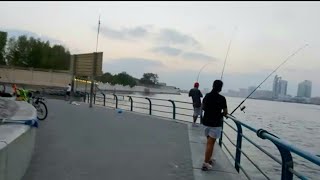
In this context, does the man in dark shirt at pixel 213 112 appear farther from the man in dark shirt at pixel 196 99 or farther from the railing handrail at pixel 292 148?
the man in dark shirt at pixel 196 99

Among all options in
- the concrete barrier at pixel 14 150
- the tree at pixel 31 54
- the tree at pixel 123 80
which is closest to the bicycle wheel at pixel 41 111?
the concrete barrier at pixel 14 150

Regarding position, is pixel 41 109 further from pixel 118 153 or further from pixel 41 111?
pixel 118 153

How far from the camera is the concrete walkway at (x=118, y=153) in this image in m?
7.61

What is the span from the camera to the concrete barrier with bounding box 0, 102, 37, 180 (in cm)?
548

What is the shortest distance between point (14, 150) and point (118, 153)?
12.3ft

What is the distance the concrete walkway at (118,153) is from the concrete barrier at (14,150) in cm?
32

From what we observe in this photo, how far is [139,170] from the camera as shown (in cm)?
795

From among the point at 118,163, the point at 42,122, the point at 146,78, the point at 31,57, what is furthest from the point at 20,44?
the point at 118,163

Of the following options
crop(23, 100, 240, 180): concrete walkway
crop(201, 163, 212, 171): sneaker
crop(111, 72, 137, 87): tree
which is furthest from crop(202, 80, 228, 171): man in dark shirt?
crop(111, 72, 137, 87): tree

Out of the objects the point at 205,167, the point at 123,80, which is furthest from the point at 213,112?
the point at 123,80

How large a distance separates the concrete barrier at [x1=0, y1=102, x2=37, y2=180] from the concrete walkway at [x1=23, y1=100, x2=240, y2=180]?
324 millimetres

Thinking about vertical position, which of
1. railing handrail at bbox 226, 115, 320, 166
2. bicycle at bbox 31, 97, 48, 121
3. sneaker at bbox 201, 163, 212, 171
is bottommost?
sneaker at bbox 201, 163, 212, 171

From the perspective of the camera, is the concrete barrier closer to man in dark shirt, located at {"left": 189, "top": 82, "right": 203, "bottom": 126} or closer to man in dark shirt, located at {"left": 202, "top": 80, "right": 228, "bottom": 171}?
man in dark shirt, located at {"left": 202, "top": 80, "right": 228, "bottom": 171}

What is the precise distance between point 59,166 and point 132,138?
4255mm
